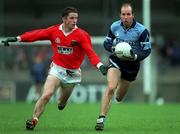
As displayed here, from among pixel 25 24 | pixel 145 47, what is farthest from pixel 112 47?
pixel 25 24

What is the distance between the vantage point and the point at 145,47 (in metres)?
14.4

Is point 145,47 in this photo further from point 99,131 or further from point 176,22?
point 176,22

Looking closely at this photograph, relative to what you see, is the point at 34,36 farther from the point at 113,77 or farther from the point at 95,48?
the point at 95,48

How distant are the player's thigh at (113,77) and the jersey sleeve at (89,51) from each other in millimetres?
464

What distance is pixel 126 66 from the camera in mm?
14891

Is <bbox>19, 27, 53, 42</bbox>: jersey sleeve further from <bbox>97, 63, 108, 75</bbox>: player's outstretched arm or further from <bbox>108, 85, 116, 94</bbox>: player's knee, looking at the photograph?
<bbox>108, 85, 116, 94</bbox>: player's knee

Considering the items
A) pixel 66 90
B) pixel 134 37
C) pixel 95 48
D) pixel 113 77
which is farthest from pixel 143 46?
pixel 95 48

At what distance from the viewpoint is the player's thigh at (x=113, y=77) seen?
13.9 meters

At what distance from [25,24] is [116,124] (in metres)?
20.8

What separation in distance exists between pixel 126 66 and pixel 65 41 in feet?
4.40

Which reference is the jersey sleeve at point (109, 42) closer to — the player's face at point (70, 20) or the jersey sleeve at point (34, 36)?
the player's face at point (70, 20)

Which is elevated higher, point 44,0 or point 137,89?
point 44,0

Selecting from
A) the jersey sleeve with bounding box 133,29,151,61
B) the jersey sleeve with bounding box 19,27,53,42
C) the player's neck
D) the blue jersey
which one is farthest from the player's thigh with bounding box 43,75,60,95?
the jersey sleeve with bounding box 133,29,151,61

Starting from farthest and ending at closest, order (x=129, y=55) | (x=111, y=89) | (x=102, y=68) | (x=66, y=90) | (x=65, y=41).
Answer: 1. (x=66, y=90)
2. (x=65, y=41)
3. (x=129, y=55)
4. (x=111, y=89)
5. (x=102, y=68)
